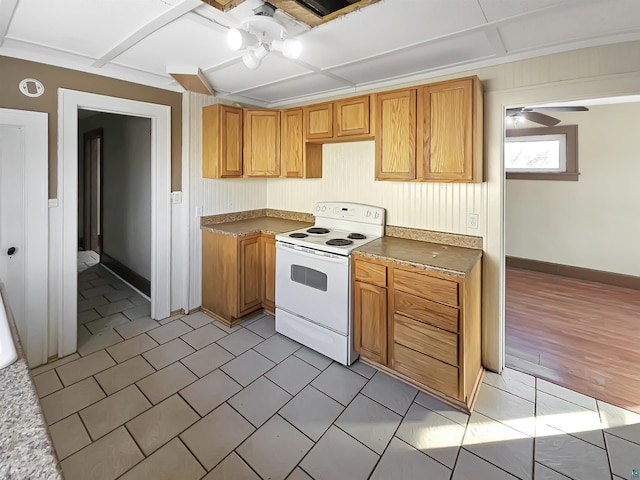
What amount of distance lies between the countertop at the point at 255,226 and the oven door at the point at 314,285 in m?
0.39

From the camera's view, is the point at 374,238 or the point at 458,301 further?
the point at 374,238

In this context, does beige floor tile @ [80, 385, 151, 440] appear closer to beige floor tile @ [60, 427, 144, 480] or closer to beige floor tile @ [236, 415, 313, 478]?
beige floor tile @ [60, 427, 144, 480]

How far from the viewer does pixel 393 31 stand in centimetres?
196

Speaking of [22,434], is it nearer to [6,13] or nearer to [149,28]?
[149,28]

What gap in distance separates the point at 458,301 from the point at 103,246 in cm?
534

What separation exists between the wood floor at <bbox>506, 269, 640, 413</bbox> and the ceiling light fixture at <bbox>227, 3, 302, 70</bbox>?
283 centimetres

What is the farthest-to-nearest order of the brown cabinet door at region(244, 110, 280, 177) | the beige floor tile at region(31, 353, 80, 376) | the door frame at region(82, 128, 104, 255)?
the door frame at region(82, 128, 104, 255)
the brown cabinet door at region(244, 110, 280, 177)
the beige floor tile at region(31, 353, 80, 376)

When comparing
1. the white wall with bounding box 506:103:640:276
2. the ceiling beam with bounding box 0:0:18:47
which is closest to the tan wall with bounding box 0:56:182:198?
the ceiling beam with bounding box 0:0:18:47

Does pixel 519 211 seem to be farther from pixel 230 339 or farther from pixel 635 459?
pixel 230 339

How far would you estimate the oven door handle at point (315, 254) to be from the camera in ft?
8.34

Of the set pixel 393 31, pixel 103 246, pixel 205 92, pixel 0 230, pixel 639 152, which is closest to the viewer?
pixel 393 31

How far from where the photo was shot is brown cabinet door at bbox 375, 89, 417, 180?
2504 millimetres

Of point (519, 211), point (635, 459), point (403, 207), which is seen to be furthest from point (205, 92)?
point (519, 211)

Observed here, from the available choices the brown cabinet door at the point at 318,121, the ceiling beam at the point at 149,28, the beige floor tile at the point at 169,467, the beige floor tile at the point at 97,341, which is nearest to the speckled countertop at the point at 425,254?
the brown cabinet door at the point at 318,121
